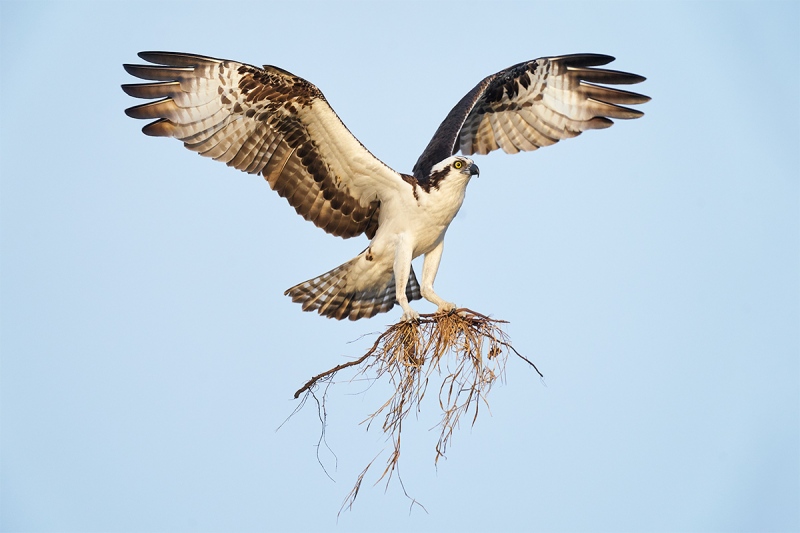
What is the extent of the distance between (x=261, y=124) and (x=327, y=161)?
69 centimetres

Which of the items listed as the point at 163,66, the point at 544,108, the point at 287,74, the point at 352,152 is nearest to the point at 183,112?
the point at 163,66

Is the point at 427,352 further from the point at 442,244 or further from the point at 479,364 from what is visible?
the point at 442,244

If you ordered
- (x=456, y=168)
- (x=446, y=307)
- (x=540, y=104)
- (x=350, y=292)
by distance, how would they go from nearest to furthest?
(x=446, y=307)
(x=456, y=168)
(x=350, y=292)
(x=540, y=104)

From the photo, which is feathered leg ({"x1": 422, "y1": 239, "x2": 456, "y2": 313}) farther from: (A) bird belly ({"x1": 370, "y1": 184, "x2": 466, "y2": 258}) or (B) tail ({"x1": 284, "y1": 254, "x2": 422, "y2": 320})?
(B) tail ({"x1": 284, "y1": 254, "x2": 422, "y2": 320})

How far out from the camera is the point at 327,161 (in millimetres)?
8680

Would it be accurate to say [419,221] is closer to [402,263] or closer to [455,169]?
[402,263]

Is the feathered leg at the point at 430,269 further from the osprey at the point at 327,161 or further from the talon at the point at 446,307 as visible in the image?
the talon at the point at 446,307

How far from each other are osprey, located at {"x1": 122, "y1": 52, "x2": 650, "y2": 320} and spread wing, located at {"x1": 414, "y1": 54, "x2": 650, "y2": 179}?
0.04 metres

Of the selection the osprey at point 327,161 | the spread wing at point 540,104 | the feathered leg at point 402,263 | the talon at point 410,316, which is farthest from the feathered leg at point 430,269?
the spread wing at point 540,104

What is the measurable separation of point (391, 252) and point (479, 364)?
191 centimetres

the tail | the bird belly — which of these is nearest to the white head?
the bird belly

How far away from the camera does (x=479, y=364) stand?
23.3ft

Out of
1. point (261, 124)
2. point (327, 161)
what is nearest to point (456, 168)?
point (327, 161)

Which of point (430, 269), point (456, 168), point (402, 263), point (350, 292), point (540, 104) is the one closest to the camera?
point (456, 168)
